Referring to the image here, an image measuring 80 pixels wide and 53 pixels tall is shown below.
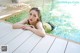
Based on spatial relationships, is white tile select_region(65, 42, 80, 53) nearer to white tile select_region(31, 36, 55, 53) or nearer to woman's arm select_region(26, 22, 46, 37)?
white tile select_region(31, 36, 55, 53)

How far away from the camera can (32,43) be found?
2.13m

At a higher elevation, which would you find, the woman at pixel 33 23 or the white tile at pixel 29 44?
the woman at pixel 33 23

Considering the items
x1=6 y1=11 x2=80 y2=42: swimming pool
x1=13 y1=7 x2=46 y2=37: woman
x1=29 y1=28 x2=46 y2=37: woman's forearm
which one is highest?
x1=13 y1=7 x2=46 y2=37: woman

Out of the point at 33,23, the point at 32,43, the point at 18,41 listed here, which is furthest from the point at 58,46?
the point at 33,23

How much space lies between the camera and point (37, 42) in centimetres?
217

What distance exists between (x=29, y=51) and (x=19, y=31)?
2.53ft

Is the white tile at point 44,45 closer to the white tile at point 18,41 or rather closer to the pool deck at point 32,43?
the pool deck at point 32,43

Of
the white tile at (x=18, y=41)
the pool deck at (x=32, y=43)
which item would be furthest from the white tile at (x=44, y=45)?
the white tile at (x=18, y=41)

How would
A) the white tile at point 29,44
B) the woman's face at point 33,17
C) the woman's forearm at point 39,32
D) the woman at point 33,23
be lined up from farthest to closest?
the woman's face at point 33,17 → the woman at point 33,23 → the woman's forearm at point 39,32 → the white tile at point 29,44

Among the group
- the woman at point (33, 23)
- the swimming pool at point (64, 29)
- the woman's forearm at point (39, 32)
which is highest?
the woman at point (33, 23)

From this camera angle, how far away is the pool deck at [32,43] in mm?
1940

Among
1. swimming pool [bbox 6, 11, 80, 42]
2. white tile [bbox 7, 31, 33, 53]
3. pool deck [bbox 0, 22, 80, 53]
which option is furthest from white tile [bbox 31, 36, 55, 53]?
swimming pool [bbox 6, 11, 80, 42]

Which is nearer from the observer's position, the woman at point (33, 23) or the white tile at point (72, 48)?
the white tile at point (72, 48)

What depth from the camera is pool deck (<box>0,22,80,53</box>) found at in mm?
1940
